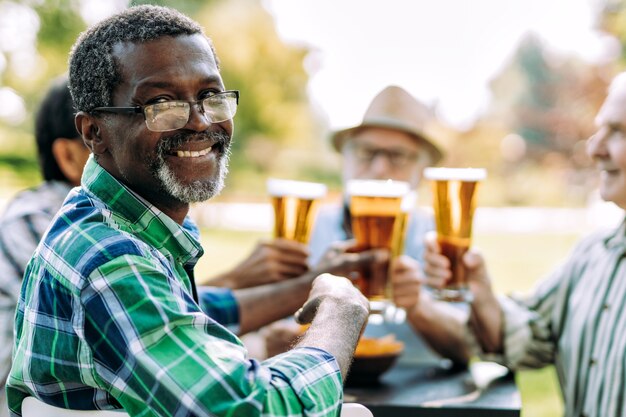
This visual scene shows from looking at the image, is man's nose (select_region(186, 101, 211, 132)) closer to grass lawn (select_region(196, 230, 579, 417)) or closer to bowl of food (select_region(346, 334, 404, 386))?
bowl of food (select_region(346, 334, 404, 386))

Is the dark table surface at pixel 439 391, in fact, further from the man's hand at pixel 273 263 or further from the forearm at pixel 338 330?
the forearm at pixel 338 330

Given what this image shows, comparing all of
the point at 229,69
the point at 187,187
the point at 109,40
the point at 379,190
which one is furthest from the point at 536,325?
the point at 229,69

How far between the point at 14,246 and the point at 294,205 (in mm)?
904

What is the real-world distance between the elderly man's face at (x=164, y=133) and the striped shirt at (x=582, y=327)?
1.50 m

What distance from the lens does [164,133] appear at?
1.52 meters

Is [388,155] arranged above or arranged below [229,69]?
below

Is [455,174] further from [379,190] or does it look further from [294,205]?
[294,205]

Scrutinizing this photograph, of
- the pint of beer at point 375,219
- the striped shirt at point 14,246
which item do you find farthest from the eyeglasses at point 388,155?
the striped shirt at point 14,246

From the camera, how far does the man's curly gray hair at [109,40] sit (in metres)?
1.52

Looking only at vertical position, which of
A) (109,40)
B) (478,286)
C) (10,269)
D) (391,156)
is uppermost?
(109,40)

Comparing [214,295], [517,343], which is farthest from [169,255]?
[517,343]

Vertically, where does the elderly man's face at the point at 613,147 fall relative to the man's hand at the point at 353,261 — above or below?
above

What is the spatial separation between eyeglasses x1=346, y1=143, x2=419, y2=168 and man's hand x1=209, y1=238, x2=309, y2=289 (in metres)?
0.85

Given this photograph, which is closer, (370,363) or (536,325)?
(370,363)
